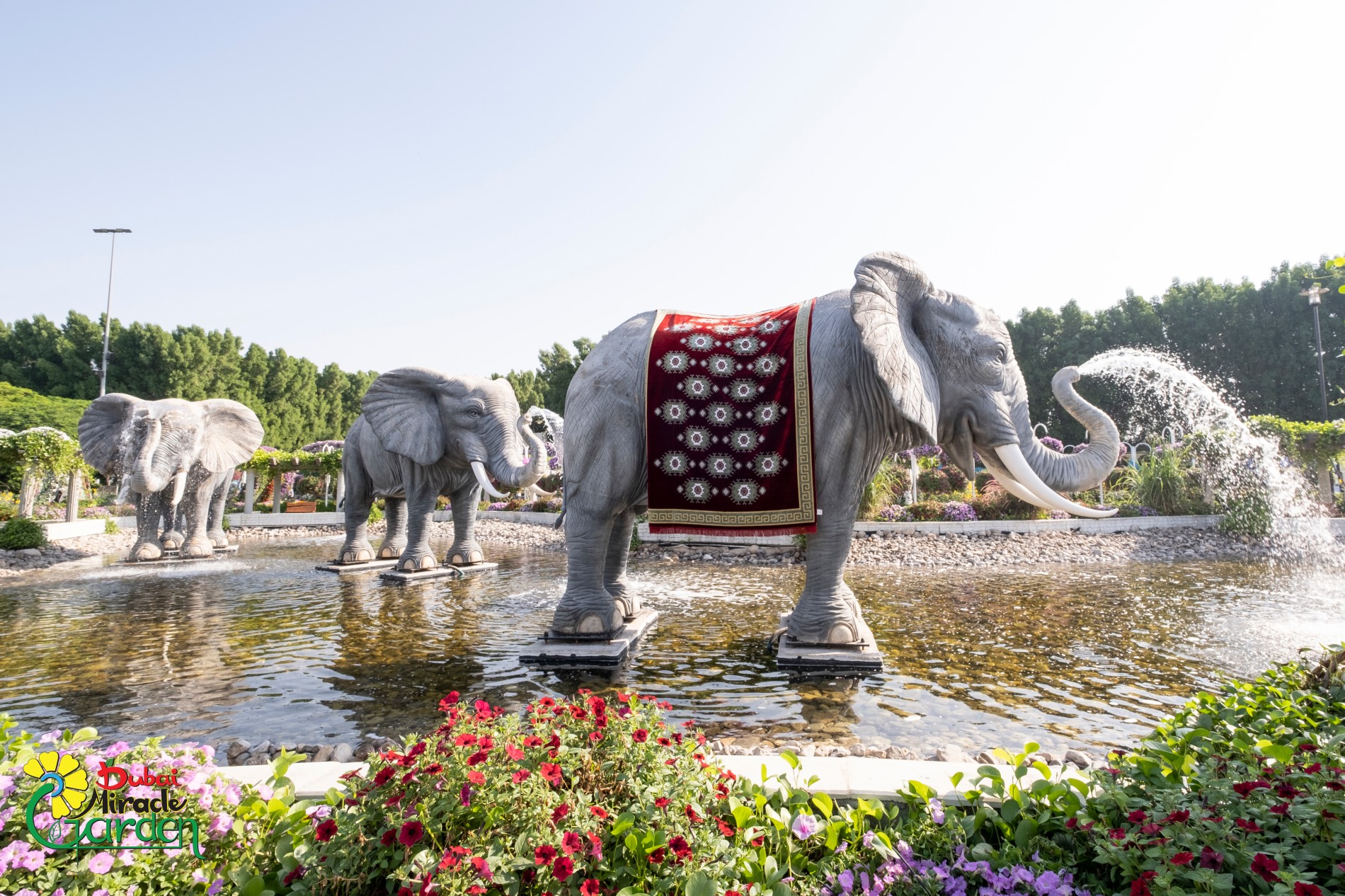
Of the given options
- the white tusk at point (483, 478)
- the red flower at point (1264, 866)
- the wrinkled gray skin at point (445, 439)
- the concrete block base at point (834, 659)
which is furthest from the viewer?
the wrinkled gray skin at point (445, 439)

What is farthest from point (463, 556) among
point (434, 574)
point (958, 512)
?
point (958, 512)

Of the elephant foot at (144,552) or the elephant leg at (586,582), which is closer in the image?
the elephant leg at (586,582)

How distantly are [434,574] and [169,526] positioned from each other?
6.05 metres

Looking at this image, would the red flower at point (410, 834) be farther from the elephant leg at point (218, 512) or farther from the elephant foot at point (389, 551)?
the elephant leg at point (218, 512)

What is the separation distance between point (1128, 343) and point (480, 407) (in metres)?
34.7

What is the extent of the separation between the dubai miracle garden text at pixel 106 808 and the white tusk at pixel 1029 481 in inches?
175

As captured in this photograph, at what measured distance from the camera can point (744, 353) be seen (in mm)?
4867

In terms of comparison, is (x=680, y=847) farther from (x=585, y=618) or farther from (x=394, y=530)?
(x=394, y=530)

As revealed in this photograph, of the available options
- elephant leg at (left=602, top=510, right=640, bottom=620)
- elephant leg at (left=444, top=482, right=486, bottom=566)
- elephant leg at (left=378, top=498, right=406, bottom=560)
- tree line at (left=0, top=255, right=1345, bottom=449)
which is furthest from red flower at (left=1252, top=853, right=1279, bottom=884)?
tree line at (left=0, top=255, right=1345, bottom=449)

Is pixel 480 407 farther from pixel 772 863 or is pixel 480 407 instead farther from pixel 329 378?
pixel 329 378

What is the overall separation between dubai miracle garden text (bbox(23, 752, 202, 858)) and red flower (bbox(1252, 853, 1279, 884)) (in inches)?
100

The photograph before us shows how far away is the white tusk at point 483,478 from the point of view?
770 centimetres

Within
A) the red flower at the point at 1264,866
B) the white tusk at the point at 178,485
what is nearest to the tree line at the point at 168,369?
the white tusk at the point at 178,485

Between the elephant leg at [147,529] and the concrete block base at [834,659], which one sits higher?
the elephant leg at [147,529]
